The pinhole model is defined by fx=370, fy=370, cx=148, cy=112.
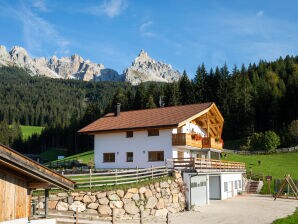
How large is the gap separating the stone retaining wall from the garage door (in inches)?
57.8

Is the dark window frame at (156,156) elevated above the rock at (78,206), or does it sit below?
above

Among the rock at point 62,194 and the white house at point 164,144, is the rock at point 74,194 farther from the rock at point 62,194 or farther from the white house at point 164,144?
the white house at point 164,144

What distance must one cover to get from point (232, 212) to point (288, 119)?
220ft

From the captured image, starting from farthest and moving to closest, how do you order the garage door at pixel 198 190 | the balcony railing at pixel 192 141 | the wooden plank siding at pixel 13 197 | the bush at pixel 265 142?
the bush at pixel 265 142 < the balcony railing at pixel 192 141 < the garage door at pixel 198 190 < the wooden plank siding at pixel 13 197

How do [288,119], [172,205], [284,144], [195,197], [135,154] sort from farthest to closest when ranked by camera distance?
[288,119], [284,144], [135,154], [195,197], [172,205]

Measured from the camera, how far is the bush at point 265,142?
2744 inches

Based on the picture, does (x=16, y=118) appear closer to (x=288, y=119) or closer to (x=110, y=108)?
(x=110, y=108)

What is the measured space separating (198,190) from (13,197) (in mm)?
24588

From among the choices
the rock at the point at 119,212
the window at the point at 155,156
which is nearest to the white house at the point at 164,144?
the window at the point at 155,156

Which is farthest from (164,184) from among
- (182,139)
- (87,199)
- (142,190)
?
(182,139)

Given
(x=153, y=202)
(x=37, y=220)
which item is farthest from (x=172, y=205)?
(x=37, y=220)

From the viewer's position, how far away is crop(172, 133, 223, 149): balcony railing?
3656cm

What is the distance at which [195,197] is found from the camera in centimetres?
3253

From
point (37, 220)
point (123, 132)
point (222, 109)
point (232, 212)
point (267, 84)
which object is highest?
point (267, 84)
